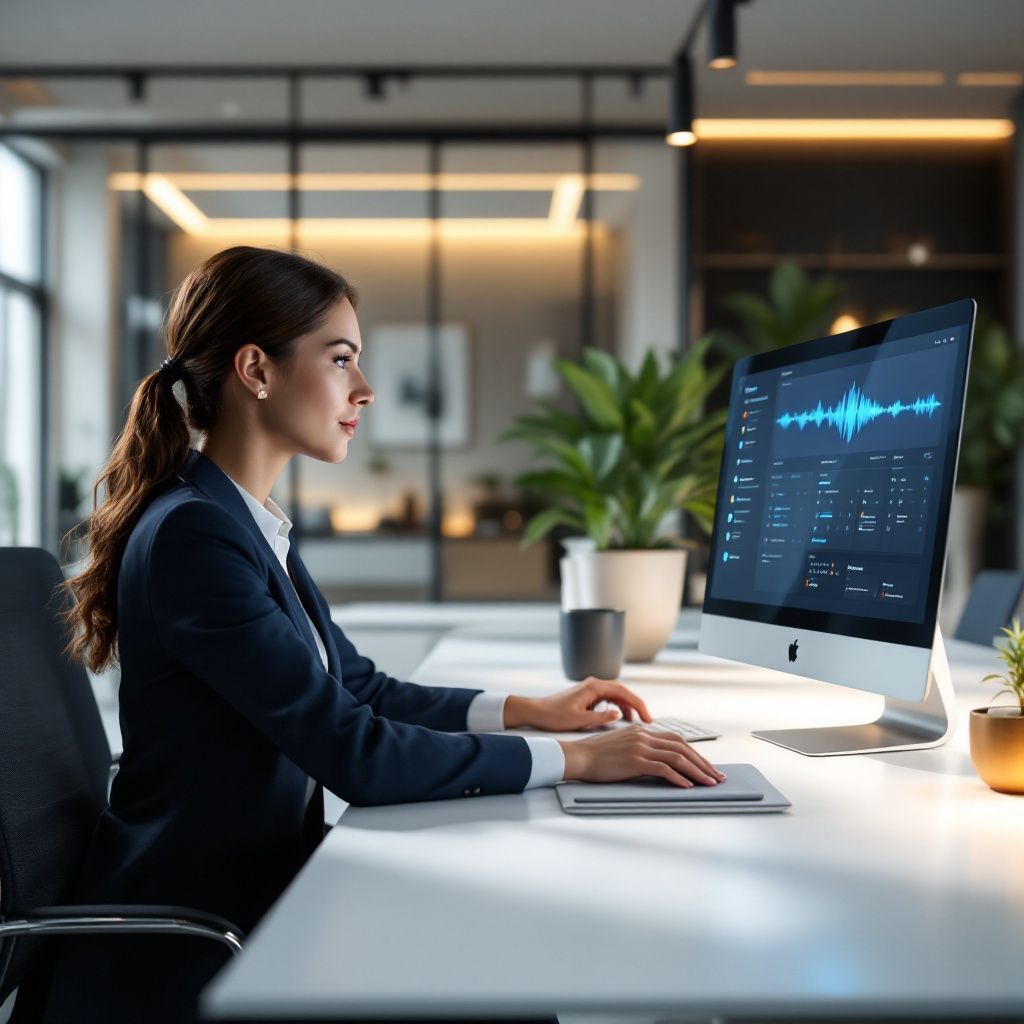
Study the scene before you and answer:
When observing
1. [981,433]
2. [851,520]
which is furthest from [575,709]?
[981,433]

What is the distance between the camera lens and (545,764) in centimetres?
104

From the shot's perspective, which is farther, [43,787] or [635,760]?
[43,787]

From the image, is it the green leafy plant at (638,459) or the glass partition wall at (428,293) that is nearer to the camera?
the green leafy plant at (638,459)

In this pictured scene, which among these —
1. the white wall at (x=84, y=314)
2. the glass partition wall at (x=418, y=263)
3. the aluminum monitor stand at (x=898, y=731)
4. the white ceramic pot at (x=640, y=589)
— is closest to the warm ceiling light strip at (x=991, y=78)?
the glass partition wall at (x=418, y=263)

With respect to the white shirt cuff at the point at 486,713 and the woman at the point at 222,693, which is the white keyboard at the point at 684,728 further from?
the white shirt cuff at the point at 486,713

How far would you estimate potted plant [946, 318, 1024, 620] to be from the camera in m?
5.77

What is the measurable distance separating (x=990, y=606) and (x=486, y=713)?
1756 mm

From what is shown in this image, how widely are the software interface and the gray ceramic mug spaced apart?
218 mm

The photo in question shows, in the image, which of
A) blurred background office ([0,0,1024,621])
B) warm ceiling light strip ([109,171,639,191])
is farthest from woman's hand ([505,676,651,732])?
warm ceiling light strip ([109,171,639,191])

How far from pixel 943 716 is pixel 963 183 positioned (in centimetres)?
597

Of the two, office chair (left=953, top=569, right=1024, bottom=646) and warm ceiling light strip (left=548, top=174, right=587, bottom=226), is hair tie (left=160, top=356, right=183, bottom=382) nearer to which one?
office chair (left=953, top=569, right=1024, bottom=646)

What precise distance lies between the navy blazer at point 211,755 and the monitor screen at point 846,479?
43cm

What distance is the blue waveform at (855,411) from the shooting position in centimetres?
114

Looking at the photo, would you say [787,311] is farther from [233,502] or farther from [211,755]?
[211,755]
